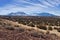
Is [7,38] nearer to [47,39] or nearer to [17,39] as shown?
[17,39]

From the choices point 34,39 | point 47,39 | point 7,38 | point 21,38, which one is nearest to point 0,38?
point 7,38

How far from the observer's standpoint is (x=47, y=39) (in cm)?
2020

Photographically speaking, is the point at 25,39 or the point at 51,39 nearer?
the point at 25,39

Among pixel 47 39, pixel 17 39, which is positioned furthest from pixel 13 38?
pixel 47 39

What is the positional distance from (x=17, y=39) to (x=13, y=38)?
483 mm

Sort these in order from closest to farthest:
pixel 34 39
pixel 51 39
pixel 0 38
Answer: pixel 0 38 < pixel 34 39 < pixel 51 39

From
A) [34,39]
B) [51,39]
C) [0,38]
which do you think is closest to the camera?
[0,38]

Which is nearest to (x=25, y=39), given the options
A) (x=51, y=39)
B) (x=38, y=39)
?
(x=38, y=39)

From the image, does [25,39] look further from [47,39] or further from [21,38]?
[47,39]

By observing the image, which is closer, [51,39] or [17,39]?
[17,39]

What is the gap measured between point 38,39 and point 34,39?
540 mm

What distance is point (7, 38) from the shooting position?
18234 millimetres

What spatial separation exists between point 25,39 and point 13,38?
3.56 feet

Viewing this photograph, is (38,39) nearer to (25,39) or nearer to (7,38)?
(25,39)
